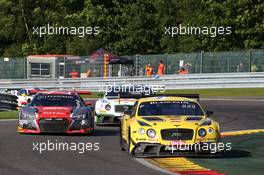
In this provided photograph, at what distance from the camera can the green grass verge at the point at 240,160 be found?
13.2 metres

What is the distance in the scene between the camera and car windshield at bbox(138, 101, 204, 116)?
15.8 m

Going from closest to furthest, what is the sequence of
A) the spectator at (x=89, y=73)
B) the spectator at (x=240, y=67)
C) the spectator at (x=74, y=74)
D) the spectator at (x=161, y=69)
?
the spectator at (x=240, y=67)
the spectator at (x=161, y=69)
the spectator at (x=74, y=74)
the spectator at (x=89, y=73)

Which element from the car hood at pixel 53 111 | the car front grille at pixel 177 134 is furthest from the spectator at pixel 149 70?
the car front grille at pixel 177 134

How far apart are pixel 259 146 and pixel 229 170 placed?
4.40 metres

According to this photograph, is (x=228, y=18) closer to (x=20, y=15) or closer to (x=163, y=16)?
(x=163, y=16)

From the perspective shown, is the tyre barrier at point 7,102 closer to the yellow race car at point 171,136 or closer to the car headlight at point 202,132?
the yellow race car at point 171,136

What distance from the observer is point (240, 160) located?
1466 cm

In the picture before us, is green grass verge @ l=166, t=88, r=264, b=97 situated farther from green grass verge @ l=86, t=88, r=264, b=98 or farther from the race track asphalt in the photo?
the race track asphalt

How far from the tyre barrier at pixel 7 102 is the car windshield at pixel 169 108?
16.3 metres

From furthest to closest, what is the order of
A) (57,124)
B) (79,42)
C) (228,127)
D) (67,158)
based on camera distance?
(79,42) → (228,127) → (57,124) → (67,158)

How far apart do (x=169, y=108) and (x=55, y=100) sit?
517 cm

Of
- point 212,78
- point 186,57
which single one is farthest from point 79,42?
point 212,78

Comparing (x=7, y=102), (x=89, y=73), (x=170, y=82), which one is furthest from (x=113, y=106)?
(x=89, y=73)

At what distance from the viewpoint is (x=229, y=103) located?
Result: 3241cm
